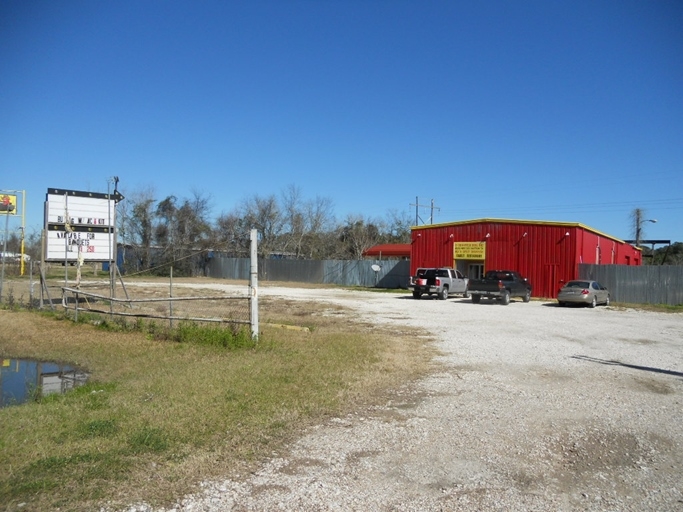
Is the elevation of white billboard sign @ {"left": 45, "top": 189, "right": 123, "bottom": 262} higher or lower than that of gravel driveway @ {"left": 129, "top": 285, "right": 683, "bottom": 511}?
higher

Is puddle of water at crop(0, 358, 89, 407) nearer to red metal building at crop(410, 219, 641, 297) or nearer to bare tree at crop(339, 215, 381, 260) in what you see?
red metal building at crop(410, 219, 641, 297)

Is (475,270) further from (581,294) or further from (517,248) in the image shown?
(581,294)

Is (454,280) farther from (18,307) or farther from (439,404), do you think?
(439,404)

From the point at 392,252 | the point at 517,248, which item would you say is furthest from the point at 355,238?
the point at 517,248

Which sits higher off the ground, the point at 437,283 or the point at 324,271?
the point at 324,271

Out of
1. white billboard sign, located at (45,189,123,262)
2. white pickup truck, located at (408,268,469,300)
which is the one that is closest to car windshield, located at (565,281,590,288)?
white pickup truck, located at (408,268,469,300)

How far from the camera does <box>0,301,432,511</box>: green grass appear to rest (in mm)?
5051

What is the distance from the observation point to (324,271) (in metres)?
53.4

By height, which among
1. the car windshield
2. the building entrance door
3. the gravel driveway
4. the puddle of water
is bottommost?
the puddle of water

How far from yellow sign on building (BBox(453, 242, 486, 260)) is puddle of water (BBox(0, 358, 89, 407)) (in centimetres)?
3191

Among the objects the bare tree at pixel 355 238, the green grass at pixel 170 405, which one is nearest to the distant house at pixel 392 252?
the bare tree at pixel 355 238

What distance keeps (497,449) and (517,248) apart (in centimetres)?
3339

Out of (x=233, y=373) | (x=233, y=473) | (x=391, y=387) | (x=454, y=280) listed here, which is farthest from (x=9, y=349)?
(x=454, y=280)

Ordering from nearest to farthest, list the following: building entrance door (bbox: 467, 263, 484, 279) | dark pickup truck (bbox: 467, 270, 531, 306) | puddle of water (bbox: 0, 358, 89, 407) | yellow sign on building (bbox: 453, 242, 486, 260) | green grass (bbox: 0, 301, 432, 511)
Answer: green grass (bbox: 0, 301, 432, 511), puddle of water (bbox: 0, 358, 89, 407), dark pickup truck (bbox: 467, 270, 531, 306), yellow sign on building (bbox: 453, 242, 486, 260), building entrance door (bbox: 467, 263, 484, 279)
